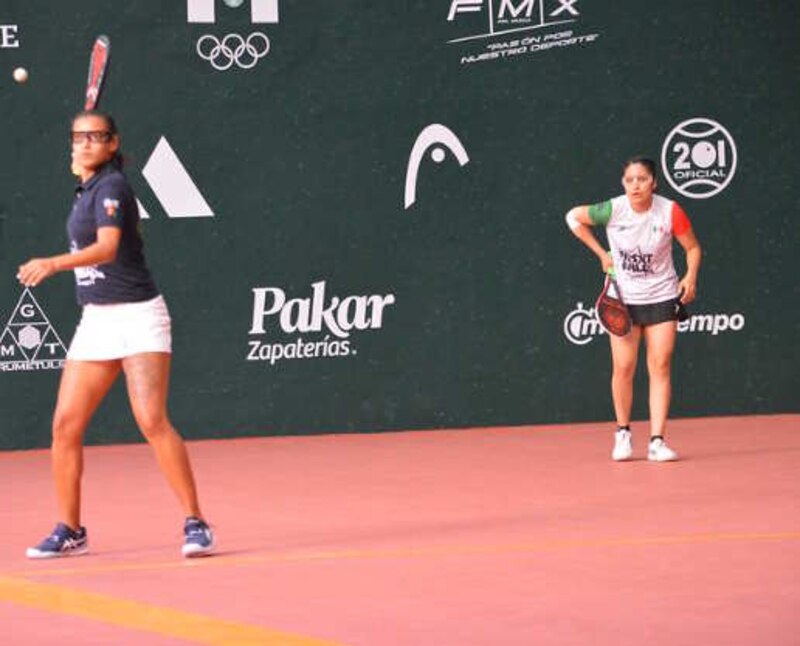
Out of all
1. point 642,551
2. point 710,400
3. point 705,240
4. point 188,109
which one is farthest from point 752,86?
A: point 642,551

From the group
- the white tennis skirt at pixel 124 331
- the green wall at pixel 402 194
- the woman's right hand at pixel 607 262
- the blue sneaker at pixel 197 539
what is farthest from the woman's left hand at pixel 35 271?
the green wall at pixel 402 194

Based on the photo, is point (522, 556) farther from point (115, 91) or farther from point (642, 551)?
point (115, 91)

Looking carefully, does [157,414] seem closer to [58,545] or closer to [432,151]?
[58,545]

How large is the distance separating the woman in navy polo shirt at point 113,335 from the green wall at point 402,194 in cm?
487

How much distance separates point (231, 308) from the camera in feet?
43.0

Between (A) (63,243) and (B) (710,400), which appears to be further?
(B) (710,400)

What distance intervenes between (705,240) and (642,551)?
19.8 feet

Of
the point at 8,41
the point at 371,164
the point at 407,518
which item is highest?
the point at 8,41

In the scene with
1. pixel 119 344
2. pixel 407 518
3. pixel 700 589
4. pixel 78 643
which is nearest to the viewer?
pixel 78 643

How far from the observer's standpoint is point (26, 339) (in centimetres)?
1278

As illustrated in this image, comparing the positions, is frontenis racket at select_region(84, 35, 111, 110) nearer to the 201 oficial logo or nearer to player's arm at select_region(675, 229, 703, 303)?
player's arm at select_region(675, 229, 703, 303)

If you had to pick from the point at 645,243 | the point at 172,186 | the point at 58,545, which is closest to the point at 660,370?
the point at 645,243

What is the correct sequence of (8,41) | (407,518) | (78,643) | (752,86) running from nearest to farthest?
(78,643) → (407,518) → (8,41) → (752,86)

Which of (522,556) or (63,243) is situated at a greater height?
(63,243)
